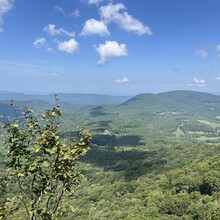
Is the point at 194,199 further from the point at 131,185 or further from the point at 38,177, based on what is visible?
the point at 38,177

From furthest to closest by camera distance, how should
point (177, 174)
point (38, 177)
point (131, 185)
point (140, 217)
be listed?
1. point (131, 185)
2. point (177, 174)
3. point (140, 217)
4. point (38, 177)

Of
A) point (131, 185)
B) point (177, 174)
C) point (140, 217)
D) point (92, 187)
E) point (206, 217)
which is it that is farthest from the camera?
point (92, 187)

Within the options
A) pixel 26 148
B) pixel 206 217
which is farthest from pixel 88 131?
pixel 206 217

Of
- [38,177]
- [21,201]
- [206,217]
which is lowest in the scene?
[206,217]

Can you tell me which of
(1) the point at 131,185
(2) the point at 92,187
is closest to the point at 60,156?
(1) the point at 131,185

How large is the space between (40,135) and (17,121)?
3.49 ft

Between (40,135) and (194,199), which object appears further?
(194,199)

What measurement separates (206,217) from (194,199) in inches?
867

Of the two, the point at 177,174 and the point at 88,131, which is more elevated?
the point at 88,131

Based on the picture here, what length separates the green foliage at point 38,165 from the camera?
12562 mm

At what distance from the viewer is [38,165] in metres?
12.4

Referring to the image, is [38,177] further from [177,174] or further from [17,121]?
[177,174]

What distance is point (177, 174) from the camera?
5394 inches

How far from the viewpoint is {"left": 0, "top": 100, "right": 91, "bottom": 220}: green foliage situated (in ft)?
41.2
